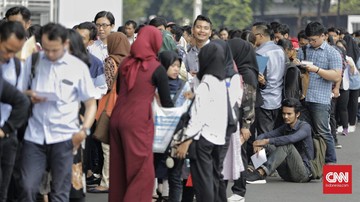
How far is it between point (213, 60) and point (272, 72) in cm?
425

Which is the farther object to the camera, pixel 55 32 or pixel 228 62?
pixel 228 62

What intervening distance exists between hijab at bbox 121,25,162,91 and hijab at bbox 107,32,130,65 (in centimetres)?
224

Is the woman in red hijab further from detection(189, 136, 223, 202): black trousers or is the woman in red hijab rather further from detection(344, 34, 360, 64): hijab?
detection(344, 34, 360, 64): hijab

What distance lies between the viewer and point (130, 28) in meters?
16.2

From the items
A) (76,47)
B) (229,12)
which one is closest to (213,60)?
(76,47)

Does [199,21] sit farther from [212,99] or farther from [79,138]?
[79,138]

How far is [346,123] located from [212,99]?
1087 cm

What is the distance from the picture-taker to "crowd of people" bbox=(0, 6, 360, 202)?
30.3 feet

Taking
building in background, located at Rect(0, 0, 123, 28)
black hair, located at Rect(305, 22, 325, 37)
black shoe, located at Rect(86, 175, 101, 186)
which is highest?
black hair, located at Rect(305, 22, 325, 37)

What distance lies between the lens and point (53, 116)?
9.24 metres

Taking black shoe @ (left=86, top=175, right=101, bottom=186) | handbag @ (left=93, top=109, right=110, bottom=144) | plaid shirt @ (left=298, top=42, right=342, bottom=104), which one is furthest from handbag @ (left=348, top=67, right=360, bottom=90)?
handbag @ (left=93, top=109, right=110, bottom=144)

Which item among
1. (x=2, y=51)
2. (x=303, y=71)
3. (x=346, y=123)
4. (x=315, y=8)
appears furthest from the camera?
(x=315, y=8)

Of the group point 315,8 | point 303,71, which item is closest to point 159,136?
point 303,71

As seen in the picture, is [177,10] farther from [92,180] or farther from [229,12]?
[92,180]
